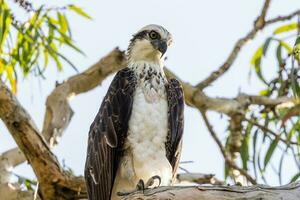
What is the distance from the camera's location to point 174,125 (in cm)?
600

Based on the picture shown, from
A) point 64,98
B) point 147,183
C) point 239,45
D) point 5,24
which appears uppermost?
point 239,45

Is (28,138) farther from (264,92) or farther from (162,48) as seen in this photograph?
(264,92)

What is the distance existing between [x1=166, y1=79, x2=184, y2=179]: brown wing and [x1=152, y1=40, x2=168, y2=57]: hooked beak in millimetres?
372

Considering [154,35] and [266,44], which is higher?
[266,44]

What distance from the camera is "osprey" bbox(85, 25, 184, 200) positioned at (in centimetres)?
582

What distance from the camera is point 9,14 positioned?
696 cm

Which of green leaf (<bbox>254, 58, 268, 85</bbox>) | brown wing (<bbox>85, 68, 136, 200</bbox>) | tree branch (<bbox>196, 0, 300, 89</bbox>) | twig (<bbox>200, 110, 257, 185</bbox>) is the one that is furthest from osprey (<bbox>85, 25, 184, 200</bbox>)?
green leaf (<bbox>254, 58, 268, 85</bbox>)

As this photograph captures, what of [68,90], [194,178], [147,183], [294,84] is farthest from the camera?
[68,90]

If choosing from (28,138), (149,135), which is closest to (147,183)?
(149,135)

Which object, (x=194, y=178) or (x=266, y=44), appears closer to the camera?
(x=194, y=178)

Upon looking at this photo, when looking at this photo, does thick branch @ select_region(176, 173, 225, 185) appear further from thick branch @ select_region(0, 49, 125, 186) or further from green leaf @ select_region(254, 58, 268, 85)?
green leaf @ select_region(254, 58, 268, 85)

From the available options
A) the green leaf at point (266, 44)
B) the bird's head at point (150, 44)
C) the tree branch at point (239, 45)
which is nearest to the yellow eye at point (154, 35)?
the bird's head at point (150, 44)

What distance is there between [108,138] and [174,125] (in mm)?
428

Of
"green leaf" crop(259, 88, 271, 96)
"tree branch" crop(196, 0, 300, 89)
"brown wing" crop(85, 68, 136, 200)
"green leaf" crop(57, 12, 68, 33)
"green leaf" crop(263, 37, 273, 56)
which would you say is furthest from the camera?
"green leaf" crop(259, 88, 271, 96)
